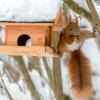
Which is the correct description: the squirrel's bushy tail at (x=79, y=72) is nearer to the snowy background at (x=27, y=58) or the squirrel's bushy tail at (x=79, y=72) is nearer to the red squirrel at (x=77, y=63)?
the red squirrel at (x=77, y=63)

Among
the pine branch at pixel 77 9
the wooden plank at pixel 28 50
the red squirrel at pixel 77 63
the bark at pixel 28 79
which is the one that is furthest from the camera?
the bark at pixel 28 79

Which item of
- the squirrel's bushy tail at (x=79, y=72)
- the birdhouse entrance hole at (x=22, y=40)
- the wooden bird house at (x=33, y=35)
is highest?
the wooden bird house at (x=33, y=35)

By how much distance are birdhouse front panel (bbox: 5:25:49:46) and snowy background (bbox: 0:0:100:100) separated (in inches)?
2.1

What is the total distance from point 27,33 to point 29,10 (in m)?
0.14

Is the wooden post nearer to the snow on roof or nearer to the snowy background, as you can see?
the snowy background

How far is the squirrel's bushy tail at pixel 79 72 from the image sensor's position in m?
2.01

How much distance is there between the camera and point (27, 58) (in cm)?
271

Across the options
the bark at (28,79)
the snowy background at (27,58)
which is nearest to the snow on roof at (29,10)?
the snowy background at (27,58)

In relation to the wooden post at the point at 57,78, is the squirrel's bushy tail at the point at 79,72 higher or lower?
higher

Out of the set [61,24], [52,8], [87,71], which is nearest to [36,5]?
[52,8]

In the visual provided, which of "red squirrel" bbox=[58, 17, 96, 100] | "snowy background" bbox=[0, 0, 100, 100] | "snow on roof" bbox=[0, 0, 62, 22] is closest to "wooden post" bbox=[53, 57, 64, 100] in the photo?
"snowy background" bbox=[0, 0, 100, 100]

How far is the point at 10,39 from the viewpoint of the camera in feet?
6.36

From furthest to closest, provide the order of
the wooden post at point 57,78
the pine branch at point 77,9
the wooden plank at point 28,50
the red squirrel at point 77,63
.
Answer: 1. the wooden post at point 57,78
2. the red squirrel at point 77,63
3. the wooden plank at point 28,50
4. the pine branch at point 77,9

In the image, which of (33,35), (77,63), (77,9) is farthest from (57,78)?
(77,9)
